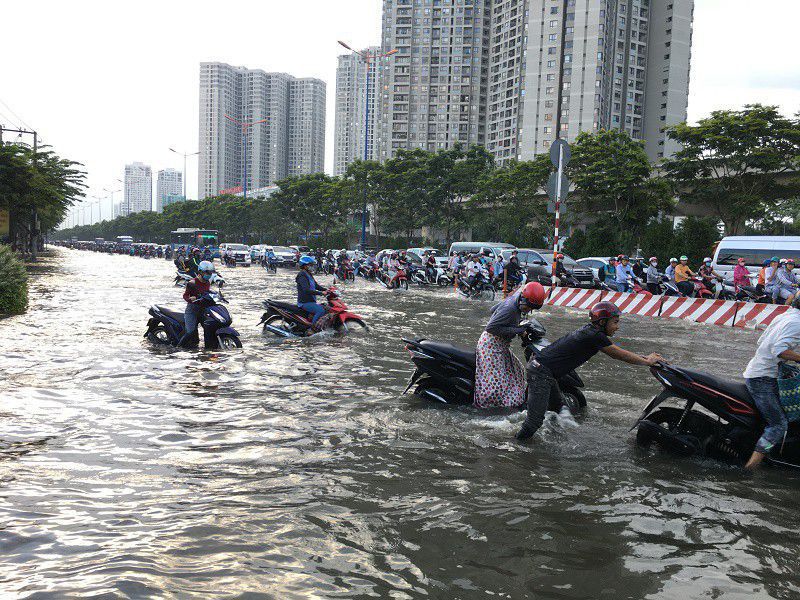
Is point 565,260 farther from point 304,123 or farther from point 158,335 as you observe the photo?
point 304,123

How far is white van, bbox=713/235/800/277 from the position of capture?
824 inches

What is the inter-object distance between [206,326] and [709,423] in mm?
7123

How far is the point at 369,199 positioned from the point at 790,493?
179 ft

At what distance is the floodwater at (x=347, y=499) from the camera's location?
339 centimetres

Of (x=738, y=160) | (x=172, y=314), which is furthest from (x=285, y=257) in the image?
(x=172, y=314)

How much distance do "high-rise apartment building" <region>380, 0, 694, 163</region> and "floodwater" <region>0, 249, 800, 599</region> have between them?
254ft

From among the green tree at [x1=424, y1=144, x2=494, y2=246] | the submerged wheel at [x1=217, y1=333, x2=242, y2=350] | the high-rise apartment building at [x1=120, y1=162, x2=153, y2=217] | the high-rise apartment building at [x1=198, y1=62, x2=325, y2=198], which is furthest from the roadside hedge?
the high-rise apartment building at [x1=120, y1=162, x2=153, y2=217]

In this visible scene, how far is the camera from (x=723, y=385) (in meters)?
5.10

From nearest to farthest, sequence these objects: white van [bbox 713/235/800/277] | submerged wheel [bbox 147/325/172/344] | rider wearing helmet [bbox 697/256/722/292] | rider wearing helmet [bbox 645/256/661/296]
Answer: submerged wheel [bbox 147/325/172/344], rider wearing helmet [bbox 697/256/722/292], rider wearing helmet [bbox 645/256/661/296], white van [bbox 713/235/800/277]

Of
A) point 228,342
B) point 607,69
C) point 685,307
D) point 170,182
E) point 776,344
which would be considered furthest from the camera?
point 170,182

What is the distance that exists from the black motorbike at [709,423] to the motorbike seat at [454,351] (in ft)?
5.88

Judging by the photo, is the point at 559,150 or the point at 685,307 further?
the point at 685,307

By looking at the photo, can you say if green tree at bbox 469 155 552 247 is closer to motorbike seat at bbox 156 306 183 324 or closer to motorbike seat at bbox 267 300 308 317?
motorbike seat at bbox 267 300 308 317

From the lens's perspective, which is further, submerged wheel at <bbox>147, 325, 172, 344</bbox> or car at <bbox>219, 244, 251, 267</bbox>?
car at <bbox>219, 244, 251, 267</bbox>
